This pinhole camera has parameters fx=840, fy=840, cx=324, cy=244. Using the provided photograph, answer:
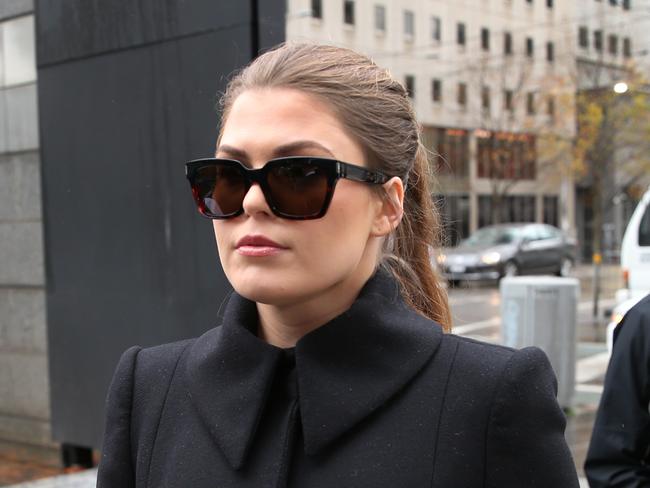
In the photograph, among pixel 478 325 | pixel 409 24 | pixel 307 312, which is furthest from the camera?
pixel 409 24

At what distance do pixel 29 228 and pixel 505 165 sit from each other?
120ft

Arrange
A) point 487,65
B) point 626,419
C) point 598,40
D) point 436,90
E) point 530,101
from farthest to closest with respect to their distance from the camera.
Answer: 1. point 436,90
2. point 530,101
3. point 487,65
4. point 598,40
5. point 626,419

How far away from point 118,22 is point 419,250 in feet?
10.2

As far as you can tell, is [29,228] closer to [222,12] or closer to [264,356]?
[222,12]

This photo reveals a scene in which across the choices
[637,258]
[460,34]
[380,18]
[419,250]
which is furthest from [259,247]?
[460,34]

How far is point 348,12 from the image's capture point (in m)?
37.7

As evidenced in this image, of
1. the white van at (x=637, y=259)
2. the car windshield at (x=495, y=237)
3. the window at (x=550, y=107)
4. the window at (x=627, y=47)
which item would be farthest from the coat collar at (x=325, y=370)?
the window at (x=550, y=107)

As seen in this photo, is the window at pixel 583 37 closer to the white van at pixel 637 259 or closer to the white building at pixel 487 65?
the white building at pixel 487 65

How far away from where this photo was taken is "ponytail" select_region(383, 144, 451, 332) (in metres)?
1.92

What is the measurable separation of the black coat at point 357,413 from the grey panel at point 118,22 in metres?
2.61

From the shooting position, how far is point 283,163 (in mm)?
1490

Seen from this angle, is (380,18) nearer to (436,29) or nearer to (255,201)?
(436,29)

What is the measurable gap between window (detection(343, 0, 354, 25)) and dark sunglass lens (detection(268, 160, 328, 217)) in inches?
1462

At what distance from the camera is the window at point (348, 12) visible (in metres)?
37.4
